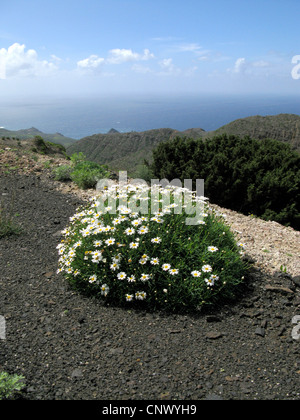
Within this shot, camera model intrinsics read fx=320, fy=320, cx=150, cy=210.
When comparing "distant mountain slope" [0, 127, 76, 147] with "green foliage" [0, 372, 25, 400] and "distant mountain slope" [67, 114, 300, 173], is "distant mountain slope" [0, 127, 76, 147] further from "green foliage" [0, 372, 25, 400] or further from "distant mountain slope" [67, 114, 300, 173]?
"green foliage" [0, 372, 25, 400]

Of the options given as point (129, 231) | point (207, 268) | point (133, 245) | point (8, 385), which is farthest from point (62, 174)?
point (8, 385)

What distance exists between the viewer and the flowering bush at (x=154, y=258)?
132 inches

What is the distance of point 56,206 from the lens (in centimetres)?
635

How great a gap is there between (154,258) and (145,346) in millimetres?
913

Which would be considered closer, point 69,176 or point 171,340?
point 171,340


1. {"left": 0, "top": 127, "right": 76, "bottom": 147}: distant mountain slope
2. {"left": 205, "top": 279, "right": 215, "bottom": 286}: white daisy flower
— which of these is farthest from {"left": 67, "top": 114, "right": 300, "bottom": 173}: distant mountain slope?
{"left": 205, "top": 279, "right": 215, "bottom": 286}: white daisy flower

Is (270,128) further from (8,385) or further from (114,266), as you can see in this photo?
(8,385)

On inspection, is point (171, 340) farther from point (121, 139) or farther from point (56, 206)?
point (121, 139)

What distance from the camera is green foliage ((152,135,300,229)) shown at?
7773 mm

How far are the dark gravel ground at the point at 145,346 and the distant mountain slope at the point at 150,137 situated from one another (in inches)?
548

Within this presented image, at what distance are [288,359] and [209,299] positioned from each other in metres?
0.98

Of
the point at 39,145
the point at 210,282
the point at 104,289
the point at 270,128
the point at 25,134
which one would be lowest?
the point at 104,289

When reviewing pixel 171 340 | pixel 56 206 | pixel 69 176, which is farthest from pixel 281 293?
pixel 69 176

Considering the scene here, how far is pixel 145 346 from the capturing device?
286 centimetres
